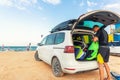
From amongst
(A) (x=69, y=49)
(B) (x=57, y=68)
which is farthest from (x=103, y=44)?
(B) (x=57, y=68)

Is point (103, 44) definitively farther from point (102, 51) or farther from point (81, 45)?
point (81, 45)

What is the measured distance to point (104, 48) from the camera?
20.0 feet

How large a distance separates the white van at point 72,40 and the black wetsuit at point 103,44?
0.42m

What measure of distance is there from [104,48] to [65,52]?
1368mm

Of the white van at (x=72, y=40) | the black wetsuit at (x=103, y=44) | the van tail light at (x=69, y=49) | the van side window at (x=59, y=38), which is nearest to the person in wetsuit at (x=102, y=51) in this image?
the black wetsuit at (x=103, y=44)

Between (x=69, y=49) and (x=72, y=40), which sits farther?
(x=72, y=40)

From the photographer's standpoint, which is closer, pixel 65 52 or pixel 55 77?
pixel 65 52

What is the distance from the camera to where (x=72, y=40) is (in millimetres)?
6184

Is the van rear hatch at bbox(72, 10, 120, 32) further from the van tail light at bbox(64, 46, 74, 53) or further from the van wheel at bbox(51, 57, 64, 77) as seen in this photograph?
the van wheel at bbox(51, 57, 64, 77)

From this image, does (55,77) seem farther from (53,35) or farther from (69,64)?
(53,35)

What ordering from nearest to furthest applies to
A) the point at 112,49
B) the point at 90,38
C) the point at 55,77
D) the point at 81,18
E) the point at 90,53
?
the point at 81,18 < the point at 90,53 < the point at 55,77 < the point at 90,38 < the point at 112,49

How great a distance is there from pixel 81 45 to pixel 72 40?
77 cm

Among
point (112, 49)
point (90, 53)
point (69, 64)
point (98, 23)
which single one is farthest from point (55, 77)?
point (112, 49)

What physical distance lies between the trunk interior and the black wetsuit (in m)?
0.45
